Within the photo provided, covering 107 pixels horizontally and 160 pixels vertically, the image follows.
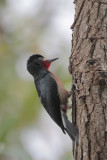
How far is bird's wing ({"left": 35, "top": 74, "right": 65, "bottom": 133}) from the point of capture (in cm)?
432

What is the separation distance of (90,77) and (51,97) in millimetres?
1417

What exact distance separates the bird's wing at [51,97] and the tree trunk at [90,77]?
83cm

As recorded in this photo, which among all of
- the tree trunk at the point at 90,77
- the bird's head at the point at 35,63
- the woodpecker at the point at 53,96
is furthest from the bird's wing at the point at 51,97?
the tree trunk at the point at 90,77

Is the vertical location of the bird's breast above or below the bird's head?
below

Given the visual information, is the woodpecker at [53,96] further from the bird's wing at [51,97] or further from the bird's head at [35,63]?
the bird's head at [35,63]

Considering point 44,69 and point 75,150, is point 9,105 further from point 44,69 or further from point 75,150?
point 75,150

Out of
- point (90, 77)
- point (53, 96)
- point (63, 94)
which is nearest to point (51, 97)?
point (53, 96)

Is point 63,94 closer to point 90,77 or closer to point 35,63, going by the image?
point 35,63

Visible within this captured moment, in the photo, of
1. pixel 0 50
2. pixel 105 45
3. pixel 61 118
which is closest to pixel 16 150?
pixel 61 118

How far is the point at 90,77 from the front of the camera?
10.2 ft

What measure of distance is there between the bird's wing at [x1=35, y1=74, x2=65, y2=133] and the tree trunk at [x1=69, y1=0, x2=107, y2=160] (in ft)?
2.72

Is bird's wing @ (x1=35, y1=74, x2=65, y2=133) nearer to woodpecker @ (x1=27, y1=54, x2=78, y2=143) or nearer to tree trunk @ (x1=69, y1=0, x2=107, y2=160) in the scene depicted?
woodpecker @ (x1=27, y1=54, x2=78, y2=143)

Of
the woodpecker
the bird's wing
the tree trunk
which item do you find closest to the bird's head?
the woodpecker

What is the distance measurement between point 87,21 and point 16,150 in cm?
205
